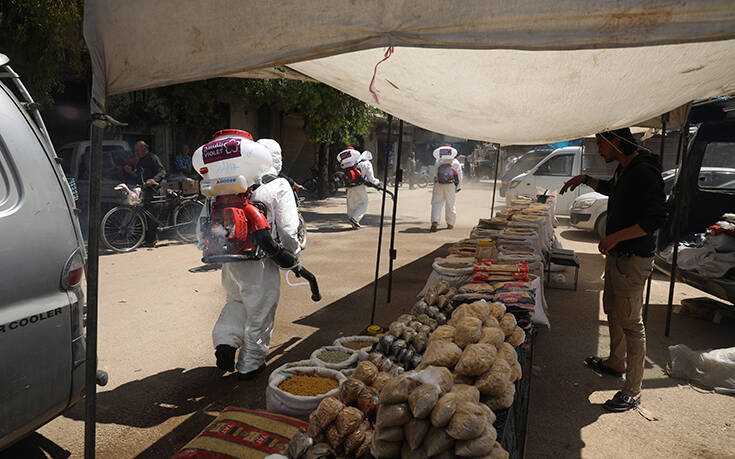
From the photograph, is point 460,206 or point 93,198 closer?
point 93,198

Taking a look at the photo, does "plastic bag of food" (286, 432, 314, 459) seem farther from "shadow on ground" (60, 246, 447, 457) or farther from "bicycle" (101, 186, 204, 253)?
"bicycle" (101, 186, 204, 253)

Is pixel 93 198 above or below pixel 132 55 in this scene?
below

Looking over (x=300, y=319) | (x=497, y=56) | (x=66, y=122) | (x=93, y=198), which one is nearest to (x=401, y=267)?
(x=300, y=319)

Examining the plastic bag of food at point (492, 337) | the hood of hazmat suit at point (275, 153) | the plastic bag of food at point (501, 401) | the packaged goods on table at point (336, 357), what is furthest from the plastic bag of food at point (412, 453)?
the hood of hazmat suit at point (275, 153)

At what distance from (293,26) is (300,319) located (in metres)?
4.10

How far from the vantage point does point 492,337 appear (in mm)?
2268

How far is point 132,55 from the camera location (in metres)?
1.87

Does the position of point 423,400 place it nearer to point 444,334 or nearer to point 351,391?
point 351,391

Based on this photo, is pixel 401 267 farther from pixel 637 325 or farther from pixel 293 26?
pixel 293 26

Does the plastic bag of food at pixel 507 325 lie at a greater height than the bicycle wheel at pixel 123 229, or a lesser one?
greater

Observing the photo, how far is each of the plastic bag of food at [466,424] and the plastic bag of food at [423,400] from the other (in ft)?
0.28

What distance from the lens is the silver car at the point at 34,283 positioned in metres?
2.11

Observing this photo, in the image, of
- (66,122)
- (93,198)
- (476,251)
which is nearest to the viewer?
(93,198)

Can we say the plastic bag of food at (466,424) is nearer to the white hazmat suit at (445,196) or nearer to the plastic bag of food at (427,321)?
the plastic bag of food at (427,321)
